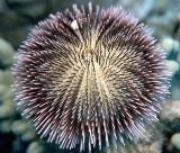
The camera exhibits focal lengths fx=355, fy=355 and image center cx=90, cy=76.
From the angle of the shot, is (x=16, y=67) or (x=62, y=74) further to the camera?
(x=16, y=67)

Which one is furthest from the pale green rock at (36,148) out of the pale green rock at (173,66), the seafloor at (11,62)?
the pale green rock at (173,66)

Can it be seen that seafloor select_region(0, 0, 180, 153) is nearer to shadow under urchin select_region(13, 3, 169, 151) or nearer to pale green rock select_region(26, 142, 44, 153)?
pale green rock select_region(26, 142, 44, 153)

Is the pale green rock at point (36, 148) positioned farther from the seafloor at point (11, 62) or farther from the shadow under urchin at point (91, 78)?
the shadow under urchin at point (91, 78)

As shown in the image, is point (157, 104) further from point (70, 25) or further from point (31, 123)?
point (31, 123)

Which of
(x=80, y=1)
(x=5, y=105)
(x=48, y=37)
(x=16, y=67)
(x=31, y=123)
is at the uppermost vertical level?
(x=80, y=1)

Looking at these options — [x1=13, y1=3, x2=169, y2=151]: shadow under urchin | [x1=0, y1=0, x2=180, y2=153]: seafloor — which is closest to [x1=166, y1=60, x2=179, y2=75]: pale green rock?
[x1=0, y1=0, x2=180, y2=153]: seafloor

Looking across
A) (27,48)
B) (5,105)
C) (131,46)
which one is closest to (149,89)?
(131,46)

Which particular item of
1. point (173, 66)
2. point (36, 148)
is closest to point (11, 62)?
point (36, 148)

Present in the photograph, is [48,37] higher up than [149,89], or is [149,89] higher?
[48,37]
